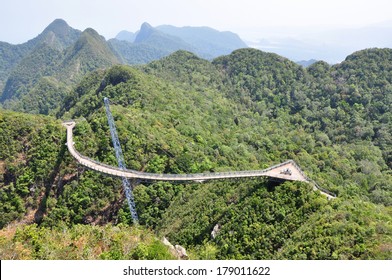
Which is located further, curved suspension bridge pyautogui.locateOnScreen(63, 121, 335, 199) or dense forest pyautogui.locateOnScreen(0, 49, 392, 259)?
curved suspension bridge pyautogui.locateOnScreen(63, 121, 335, 199)

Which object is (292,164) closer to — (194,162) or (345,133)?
(194,162)

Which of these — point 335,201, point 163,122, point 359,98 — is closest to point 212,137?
point 163,122

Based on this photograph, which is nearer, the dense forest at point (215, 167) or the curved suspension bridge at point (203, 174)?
the dense forest at point (215, 167)

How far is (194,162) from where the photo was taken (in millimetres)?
65000

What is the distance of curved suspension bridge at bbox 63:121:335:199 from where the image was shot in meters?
46.9

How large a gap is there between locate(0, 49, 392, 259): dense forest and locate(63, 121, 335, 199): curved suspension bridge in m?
1.61

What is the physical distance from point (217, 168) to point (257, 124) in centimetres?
4775

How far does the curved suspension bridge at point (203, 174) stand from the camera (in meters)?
46.9

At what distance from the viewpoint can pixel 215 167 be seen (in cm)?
6650

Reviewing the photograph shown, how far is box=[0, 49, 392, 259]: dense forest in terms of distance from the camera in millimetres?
34562

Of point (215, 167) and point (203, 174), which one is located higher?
point (203, 174)

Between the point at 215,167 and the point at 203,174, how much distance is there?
1436 centimetres

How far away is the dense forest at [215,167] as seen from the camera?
113 feet

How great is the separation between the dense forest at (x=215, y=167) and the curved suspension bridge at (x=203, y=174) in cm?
161
